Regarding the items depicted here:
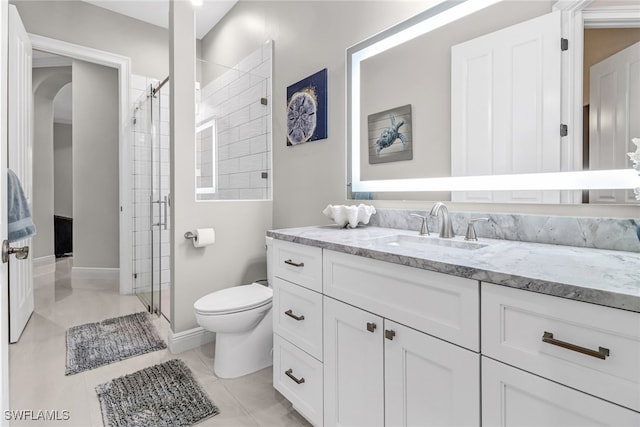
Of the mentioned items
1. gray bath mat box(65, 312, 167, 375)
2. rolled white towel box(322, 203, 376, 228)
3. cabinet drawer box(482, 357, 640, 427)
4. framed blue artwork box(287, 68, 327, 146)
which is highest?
framed blue artwork box(287, 68, 327, 146)

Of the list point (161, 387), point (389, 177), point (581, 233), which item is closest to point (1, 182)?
point (161, 387)

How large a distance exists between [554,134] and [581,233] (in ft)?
1.28

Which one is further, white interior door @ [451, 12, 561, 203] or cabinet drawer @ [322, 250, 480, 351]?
white interior door @ [451, 12, 561, 203]

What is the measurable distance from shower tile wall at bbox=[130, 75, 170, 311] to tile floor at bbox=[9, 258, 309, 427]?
508 mm

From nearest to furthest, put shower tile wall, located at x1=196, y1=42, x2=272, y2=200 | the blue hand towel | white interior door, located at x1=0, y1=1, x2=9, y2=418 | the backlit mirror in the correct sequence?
1. white interior door, located at x1=0, y1=1, x2=9, y2=418
2. the blue hand towel
3. the backlit mirror
4. shower tile wall, located at x1=196, y1=42, x2=272, y2=200

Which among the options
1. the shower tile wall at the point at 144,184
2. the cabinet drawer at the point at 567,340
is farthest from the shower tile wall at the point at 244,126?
the cabinet drawer at the point at 567,340

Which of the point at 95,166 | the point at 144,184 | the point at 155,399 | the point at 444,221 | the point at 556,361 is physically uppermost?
the point at 95,166

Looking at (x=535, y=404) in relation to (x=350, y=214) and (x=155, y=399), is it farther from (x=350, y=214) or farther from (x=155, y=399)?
(x=155, y=399)

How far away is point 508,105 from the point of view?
138 centimetres

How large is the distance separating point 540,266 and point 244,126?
2.41 m

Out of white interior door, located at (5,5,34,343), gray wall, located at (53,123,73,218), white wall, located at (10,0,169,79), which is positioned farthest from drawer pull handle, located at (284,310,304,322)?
gray wall, located at (53,123,73,218)

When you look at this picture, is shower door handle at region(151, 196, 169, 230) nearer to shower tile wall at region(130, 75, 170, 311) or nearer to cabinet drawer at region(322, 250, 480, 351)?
shower tile wall at region(130, 75, 170, 311)

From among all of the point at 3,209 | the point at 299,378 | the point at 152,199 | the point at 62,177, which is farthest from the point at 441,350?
the point at 62,177

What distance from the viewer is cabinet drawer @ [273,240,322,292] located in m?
1.36
